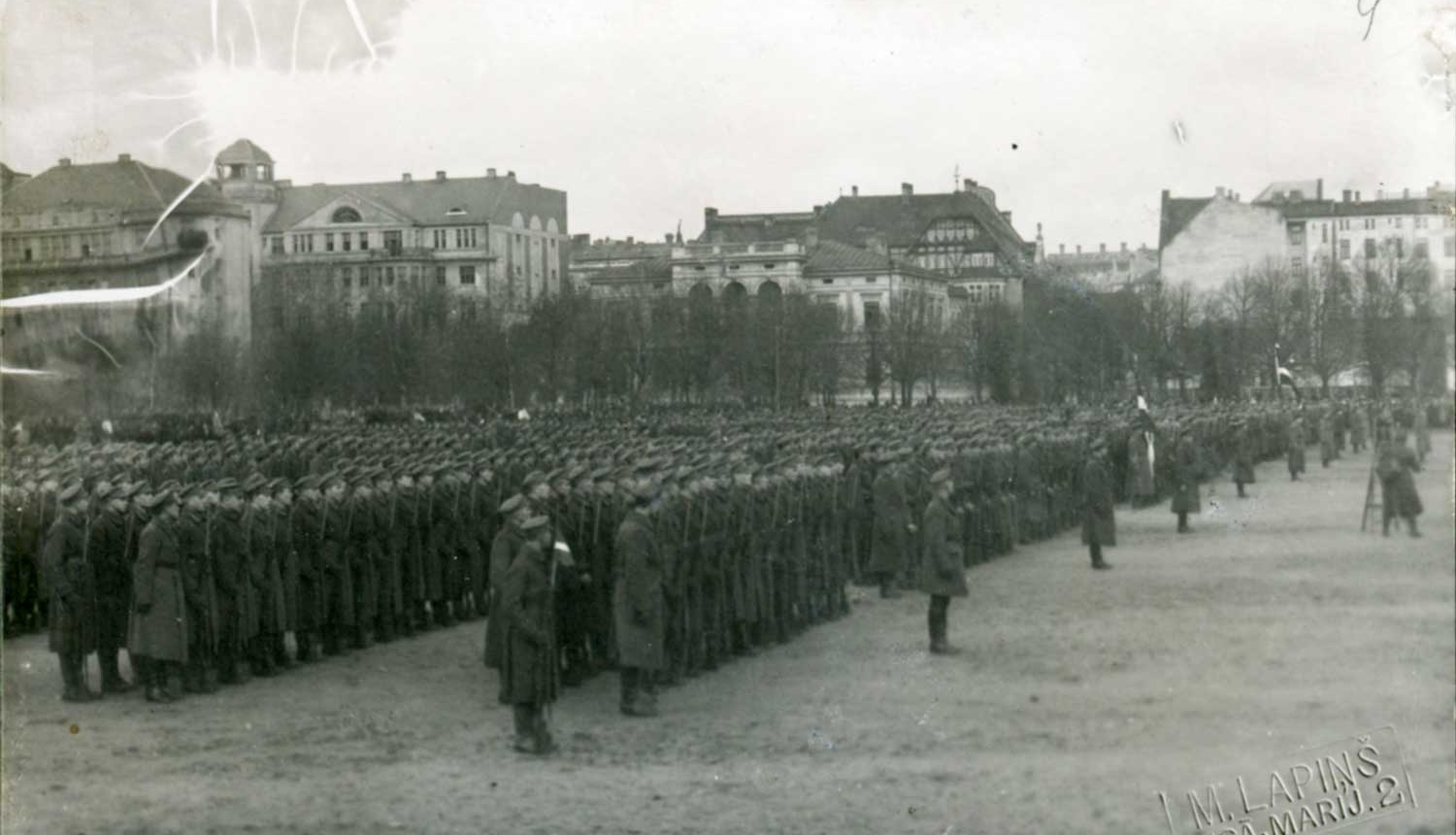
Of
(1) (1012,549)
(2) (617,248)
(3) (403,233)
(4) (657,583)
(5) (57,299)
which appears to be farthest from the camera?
(1) (1012,549)

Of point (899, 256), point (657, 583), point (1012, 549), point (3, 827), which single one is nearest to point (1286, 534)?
point (657, 583)

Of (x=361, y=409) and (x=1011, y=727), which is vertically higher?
(x=361, y=409)

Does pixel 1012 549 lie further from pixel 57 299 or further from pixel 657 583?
pixel 57 299

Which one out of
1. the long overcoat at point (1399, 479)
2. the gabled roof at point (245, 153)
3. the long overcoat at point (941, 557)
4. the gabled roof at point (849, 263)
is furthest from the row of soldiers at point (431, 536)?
the long overcoat at point (1399, 479)

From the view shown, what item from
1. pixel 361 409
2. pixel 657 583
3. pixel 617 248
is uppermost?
pixel 617 248

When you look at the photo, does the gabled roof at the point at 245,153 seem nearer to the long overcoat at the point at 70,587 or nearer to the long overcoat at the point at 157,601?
the long overcoat at the point at 157,601

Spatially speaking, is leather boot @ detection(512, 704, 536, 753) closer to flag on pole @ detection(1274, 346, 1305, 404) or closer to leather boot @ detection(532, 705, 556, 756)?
leather boot @ detection(532, 705, 556, 756)

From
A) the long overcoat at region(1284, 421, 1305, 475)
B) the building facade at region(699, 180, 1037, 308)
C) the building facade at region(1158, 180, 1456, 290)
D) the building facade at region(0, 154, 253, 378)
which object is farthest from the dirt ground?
the building facade at region(699, 180, 1037, 308)
